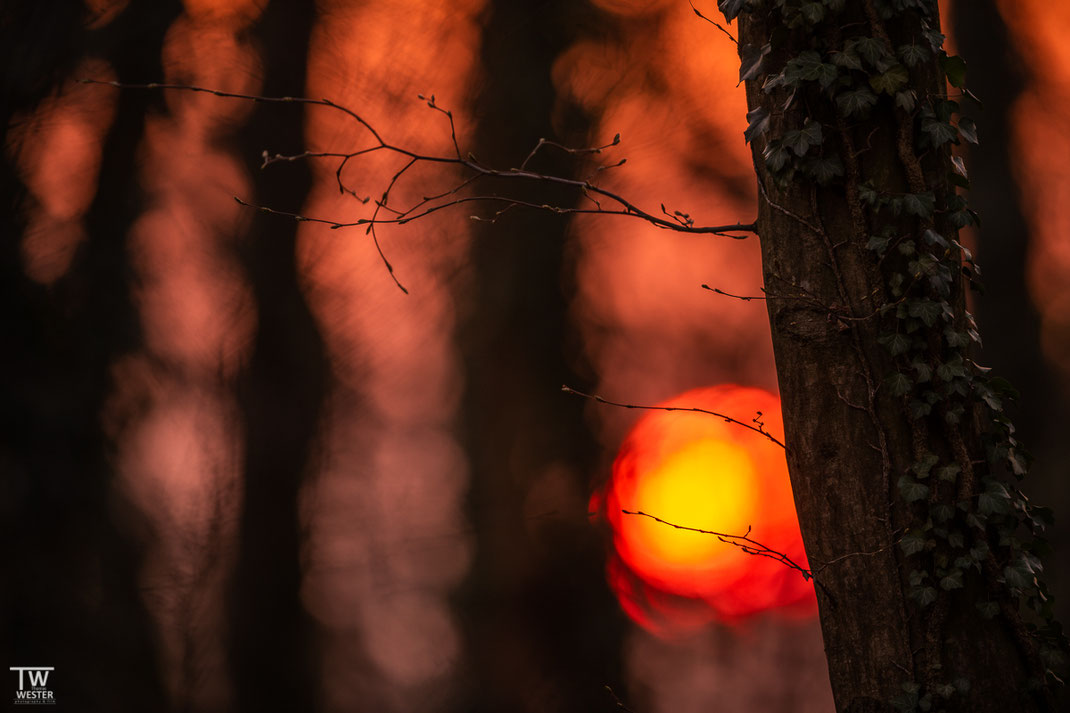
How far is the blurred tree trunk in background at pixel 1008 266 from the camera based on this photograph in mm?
3402

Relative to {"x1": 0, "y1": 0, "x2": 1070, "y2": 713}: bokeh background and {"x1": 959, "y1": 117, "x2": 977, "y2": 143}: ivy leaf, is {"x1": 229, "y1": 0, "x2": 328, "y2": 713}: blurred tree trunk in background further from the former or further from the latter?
{"x1": 959, "y1": 117, "x2": 977, "y2": 143}: ivy leaf

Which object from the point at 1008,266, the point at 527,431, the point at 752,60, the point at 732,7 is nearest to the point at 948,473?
the point at 752,60

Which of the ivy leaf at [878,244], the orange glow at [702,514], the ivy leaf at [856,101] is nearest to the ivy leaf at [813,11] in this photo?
the ivy leaf at [856,101]

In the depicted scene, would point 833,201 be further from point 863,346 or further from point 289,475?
point 289,475

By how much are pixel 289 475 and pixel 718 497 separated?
2.01 meters

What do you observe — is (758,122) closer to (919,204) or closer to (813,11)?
(813,11)

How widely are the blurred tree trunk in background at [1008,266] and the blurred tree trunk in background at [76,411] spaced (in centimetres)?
403

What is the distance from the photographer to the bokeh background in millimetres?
3559

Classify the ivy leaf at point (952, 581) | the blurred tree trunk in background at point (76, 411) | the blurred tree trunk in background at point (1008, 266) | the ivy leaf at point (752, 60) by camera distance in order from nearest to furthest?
the ivy leaf at point (952, 581)
the ivy leaf at point (752, 60)
the blurred tree trunk in background at point (1008, 266)
the blurred tree trunk in background at point (76, 411)

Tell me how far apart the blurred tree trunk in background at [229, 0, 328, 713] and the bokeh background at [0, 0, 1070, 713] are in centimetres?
1

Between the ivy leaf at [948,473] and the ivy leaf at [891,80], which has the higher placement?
the ivy leaf at [891,80]

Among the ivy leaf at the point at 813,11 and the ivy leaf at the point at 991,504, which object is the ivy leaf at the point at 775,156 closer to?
the ivy leaf at the point at 813,11

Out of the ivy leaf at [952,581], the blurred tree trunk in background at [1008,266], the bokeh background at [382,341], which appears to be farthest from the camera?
the bokeh background at [382,341]

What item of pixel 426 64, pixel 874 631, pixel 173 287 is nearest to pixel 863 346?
pixel 874 631
